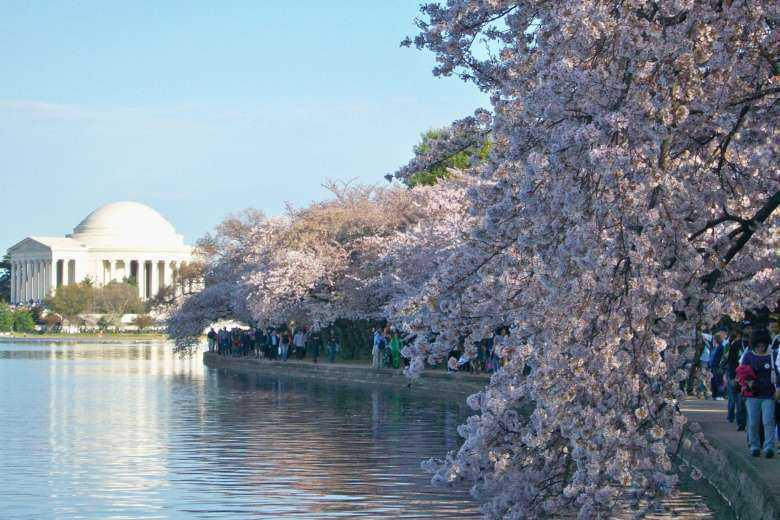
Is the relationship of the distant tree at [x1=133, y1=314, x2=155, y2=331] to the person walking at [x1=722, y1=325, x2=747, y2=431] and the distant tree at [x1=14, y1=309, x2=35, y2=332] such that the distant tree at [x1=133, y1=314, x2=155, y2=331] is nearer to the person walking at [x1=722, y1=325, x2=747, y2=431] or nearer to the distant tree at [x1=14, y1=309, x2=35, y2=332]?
the distant tree at [x1=14, y1=309, x2=35, y2=332]

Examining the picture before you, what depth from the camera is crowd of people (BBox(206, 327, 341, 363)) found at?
55781mm

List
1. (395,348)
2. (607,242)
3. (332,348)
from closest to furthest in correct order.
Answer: (607,242) → (395,348) → (332,348)

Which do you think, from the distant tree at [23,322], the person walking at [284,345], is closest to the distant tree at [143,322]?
the distant tree at [23,322]

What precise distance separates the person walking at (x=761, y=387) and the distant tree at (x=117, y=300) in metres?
132

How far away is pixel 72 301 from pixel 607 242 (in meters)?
140

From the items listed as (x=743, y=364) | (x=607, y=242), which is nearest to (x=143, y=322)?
(x=743, y=364)

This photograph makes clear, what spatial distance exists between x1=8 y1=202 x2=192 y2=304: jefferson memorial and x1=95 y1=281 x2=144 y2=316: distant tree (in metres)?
33.2

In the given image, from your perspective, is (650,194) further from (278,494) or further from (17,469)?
(17,469)

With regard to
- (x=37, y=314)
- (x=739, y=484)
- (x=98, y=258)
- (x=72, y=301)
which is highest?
(x=98, y=258)

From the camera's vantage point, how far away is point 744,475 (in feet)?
49.8

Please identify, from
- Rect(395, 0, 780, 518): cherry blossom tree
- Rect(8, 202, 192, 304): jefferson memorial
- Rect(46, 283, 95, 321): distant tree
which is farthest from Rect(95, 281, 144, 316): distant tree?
Rect(395, 0, 780, 518): cherry blossom tree

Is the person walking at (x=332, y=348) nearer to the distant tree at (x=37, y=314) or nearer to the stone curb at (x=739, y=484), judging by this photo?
the stone curb at (x=739, y=484)

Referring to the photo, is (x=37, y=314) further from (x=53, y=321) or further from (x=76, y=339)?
(x=76, y=339)

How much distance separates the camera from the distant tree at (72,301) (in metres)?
145
